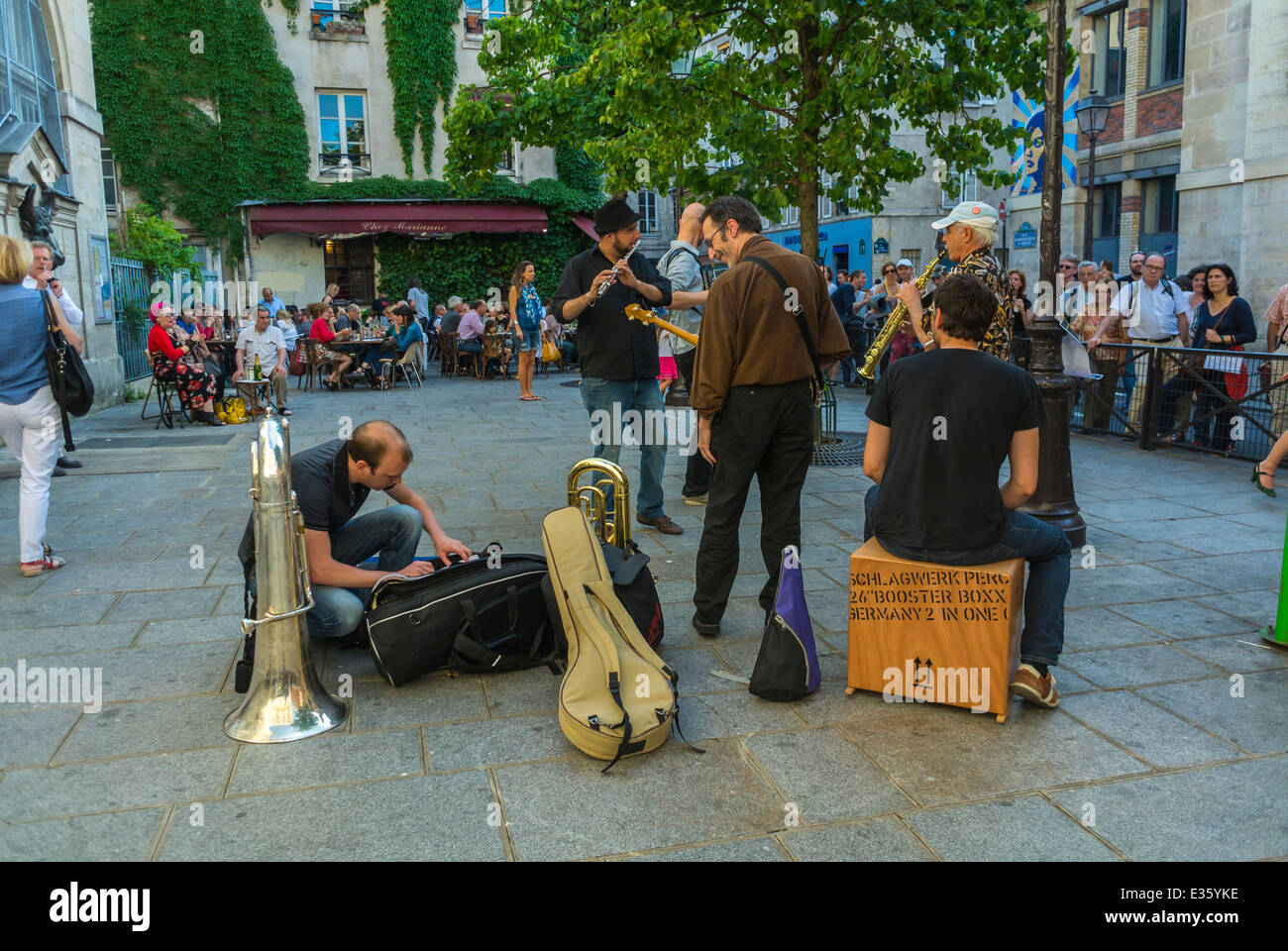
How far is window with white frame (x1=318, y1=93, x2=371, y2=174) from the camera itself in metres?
25.4

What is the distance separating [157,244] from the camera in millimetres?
21922

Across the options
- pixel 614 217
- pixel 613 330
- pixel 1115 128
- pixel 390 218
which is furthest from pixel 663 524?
pixel 390 218

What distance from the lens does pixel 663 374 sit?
8625 millimetres

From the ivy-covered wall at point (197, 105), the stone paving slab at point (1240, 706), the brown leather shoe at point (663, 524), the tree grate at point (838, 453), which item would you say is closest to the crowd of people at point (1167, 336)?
the tree grate at point (838, 453)

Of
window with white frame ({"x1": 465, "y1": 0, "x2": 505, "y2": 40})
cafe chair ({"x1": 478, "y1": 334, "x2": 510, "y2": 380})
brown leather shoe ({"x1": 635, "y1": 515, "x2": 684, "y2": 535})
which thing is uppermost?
window with white frame ({"x1": 465, "y1": 0, "x2": 505, "y2": 40})

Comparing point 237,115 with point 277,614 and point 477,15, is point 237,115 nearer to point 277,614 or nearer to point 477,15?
point 477,15

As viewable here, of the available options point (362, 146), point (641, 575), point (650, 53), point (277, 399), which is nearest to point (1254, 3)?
point (650, 53)

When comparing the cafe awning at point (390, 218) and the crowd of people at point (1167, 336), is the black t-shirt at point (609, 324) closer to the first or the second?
the crowd of people at point (1167, 336)

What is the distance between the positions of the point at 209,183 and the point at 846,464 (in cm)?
2044

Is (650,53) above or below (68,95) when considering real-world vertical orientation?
below

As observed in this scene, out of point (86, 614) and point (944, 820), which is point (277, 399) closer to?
point (86, 614)

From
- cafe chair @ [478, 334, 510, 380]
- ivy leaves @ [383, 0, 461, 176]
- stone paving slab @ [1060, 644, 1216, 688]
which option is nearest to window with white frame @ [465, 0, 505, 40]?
ivy leaves @ [383, 0, 461, 176]

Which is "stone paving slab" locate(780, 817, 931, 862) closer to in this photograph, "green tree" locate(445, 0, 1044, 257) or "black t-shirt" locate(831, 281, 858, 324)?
"green tree" locate(445, 0, 1044, 257)

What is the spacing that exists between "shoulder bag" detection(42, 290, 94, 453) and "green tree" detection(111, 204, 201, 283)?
16075 mm
